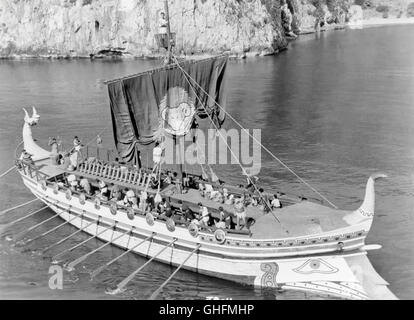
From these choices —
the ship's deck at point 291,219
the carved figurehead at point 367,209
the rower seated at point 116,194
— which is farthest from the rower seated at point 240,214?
the rower seated at point 116,194

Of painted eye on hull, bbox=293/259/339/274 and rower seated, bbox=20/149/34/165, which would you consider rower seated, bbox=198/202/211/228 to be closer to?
painted eye on hull, bbox=293/259/339/274

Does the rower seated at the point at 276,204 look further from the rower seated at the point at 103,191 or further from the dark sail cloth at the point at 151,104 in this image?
the rower seated at the point at 103,191

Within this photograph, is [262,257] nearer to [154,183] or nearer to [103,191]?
[154,183]

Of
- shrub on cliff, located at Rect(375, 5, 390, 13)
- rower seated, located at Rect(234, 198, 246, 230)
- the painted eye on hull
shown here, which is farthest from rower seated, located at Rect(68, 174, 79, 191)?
shrub on cliff, located at Rect(375, 5, 390, 13)
